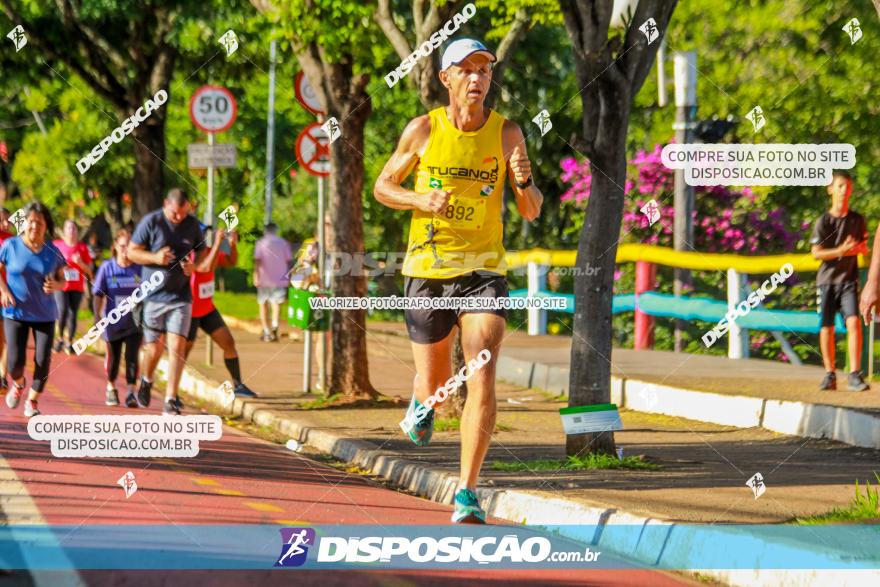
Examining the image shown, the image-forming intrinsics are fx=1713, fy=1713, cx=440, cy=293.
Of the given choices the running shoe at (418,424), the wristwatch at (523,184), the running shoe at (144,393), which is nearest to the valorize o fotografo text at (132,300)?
the running shoe at (144,393)

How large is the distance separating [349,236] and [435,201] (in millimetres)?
8092

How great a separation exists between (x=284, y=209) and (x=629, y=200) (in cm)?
2299

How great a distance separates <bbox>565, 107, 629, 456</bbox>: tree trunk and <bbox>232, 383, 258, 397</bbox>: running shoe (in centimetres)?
650

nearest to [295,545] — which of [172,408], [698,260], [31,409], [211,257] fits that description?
[172,408]

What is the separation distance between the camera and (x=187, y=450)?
12617 millimetres

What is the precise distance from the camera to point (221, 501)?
9.73m

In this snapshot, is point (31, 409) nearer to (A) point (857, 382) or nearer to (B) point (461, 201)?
(A) point (857, 382)

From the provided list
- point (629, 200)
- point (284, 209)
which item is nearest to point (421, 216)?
point (629, 200)

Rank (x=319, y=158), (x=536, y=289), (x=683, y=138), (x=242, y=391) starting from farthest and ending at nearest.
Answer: (x=536, y=289) < (x=683, y=138) < (x=242, y=391) < (x=319, y=158)

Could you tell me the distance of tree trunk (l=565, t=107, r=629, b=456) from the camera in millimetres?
11141

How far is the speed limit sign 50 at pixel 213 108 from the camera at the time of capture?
66.3ft

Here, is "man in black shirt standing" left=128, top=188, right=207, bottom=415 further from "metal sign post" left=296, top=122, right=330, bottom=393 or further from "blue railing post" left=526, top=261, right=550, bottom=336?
"blue railing post" left=526, top=261, right=550, bottom=336

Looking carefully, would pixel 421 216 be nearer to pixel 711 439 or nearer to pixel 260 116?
pixel 711 439

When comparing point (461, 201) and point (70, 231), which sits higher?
point (461, 201)
